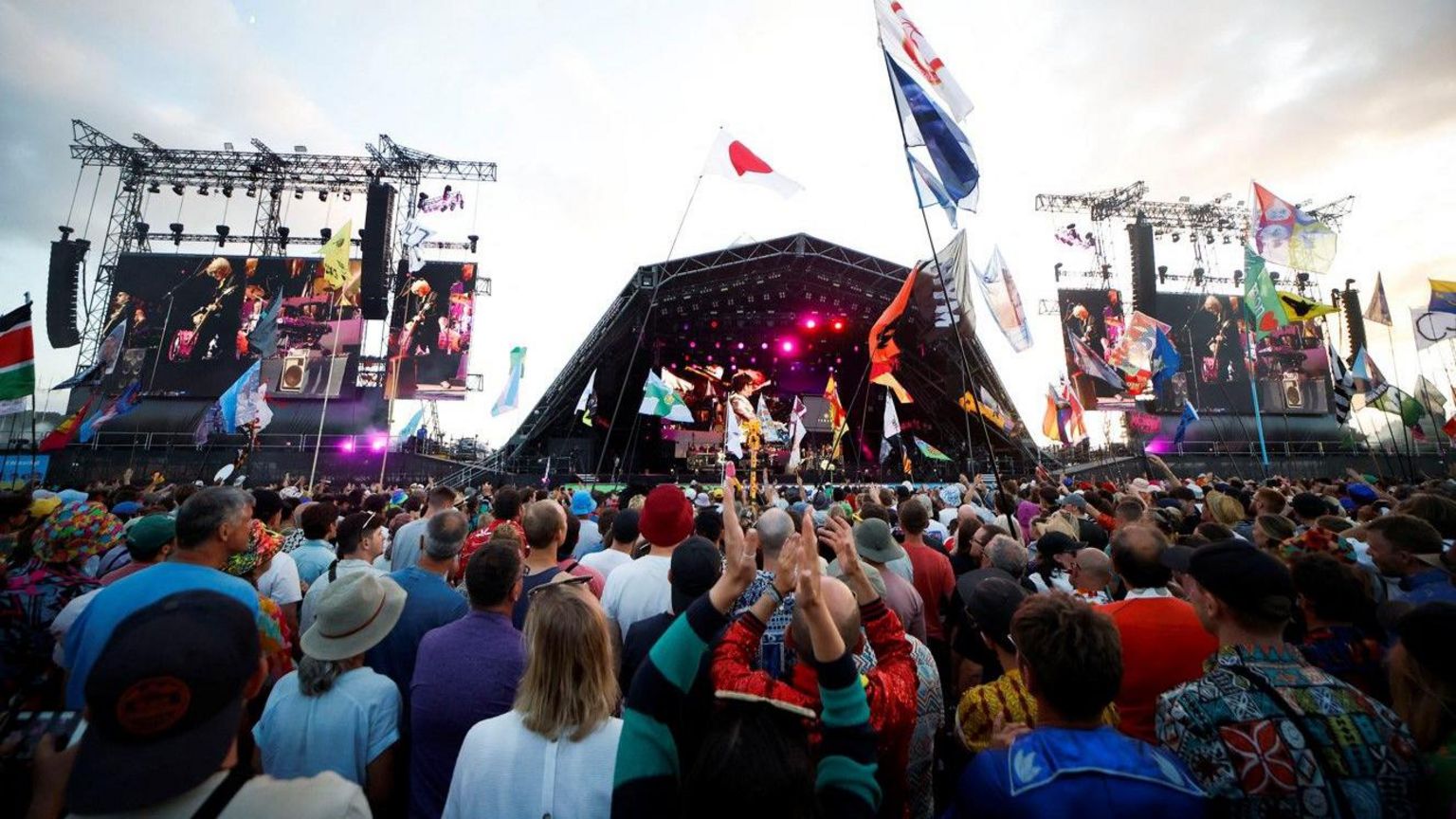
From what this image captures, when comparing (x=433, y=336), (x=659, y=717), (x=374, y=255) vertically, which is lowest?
(x=659, y=717)

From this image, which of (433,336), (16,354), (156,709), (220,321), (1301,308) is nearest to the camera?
(156,709)

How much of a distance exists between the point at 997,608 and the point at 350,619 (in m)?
2.76

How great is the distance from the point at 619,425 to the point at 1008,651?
86.0 feet

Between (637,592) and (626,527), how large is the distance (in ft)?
4.12

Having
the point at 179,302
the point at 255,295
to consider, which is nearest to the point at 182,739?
the point at 255,295

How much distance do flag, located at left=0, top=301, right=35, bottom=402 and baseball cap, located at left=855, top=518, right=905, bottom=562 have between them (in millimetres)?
10104

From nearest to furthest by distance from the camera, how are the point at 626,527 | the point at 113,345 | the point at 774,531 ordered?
the point at 774,531, the point at 626,527, the point at 113,345

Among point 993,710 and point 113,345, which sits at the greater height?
point 113,345

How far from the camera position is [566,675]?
1.74m

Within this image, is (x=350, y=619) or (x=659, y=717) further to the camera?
(x=350, y=619)

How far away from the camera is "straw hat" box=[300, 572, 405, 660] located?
221 cm

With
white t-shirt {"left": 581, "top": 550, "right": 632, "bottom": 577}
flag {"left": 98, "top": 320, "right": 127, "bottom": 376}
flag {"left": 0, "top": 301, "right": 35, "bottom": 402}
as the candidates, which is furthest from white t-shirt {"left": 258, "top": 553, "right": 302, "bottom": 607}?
flag {"left": 98, "top": 320, "right": 127, "bottom": 376}

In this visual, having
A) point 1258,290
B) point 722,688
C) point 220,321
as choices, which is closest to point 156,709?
point 722,688

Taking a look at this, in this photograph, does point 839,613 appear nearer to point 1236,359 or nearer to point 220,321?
point 220,321
